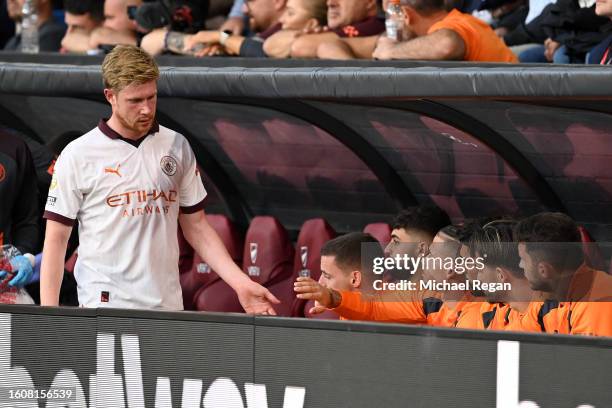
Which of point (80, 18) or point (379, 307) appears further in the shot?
point (80, 18)

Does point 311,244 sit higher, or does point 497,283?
point 311,244

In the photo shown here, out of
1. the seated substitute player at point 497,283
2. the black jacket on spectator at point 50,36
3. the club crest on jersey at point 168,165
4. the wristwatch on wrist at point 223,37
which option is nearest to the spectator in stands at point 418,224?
the seated substitute player at point 497,283

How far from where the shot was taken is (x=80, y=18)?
30.4 feet

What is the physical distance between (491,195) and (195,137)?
181 centimetres

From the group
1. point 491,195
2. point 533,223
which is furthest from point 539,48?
point 533,223

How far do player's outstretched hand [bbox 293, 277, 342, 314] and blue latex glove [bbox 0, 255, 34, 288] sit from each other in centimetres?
170

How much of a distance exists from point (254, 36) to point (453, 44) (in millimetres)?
2218

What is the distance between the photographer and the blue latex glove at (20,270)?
587 cm

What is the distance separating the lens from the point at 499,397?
3816 mm

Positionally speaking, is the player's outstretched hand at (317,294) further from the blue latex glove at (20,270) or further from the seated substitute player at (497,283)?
the blue latex glove at (20,270)

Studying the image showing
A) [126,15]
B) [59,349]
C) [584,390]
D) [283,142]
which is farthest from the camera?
[126,15]

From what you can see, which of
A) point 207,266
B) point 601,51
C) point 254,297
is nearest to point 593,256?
point 254,297

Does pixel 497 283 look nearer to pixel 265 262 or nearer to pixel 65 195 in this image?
pixel 65 195

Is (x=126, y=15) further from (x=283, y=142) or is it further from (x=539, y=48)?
(x=539, y=48)
